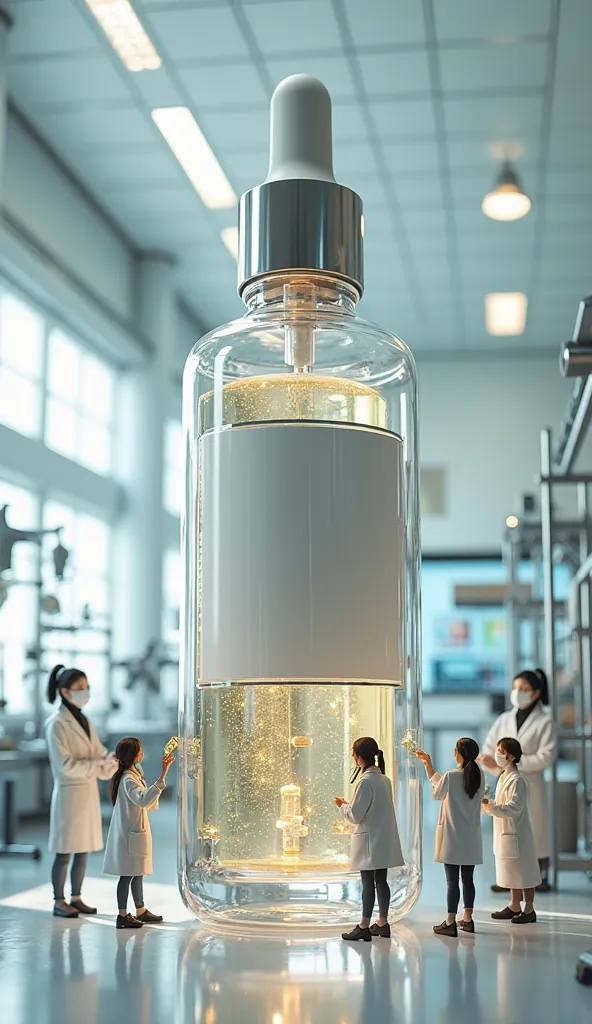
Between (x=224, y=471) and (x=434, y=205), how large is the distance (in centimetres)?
688

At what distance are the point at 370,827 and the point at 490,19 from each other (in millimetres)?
5396

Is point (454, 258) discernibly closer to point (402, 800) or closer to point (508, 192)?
point (508, 192)

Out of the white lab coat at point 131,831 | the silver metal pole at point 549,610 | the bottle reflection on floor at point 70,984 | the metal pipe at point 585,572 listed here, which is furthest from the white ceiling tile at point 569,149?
the bottle reflection on floor at point 70,984

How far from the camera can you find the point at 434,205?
990 cm

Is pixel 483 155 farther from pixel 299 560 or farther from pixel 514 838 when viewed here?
pixel 299 560

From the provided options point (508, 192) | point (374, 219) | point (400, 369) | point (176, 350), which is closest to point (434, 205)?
point (374, 219)

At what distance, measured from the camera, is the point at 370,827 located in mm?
3602

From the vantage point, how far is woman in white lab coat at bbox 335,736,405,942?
358 centimetres

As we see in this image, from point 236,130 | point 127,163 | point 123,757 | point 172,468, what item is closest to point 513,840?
point 123,757

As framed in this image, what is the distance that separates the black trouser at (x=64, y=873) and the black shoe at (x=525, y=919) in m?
1.69

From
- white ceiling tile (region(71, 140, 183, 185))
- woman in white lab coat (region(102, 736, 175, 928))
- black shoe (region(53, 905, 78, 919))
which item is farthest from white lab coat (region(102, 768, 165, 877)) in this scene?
white ceiling tile (region(71, 140, 183, 185))

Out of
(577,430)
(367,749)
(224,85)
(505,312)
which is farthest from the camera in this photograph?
(505,312)

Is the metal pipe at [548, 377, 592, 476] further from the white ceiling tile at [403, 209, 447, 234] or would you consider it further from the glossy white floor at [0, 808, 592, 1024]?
the white ceiling tile at [403, 209, 447, 234]

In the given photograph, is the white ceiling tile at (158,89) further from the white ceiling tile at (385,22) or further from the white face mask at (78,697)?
the white face mask at (78,697)
